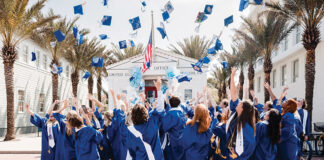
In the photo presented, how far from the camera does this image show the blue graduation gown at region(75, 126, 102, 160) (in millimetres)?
5191

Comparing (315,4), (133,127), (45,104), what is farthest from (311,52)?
(45,104)

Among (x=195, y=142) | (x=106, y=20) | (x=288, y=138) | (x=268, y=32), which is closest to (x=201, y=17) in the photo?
(x=106, y=20)

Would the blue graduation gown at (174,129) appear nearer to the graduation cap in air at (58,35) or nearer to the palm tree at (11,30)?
the graduation cap in air at (58,35)

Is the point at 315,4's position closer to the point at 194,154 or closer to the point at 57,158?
the point at 194,154

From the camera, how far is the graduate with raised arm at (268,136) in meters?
4.60

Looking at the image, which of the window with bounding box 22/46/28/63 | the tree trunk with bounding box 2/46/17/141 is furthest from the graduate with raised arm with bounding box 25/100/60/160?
the window with bounding box 22/46/28/63

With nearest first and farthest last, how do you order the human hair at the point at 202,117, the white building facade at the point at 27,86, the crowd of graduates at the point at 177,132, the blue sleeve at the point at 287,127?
the crowd of graduates at the point at 177,132
the human hair at the point at 202,117
the blue sleeve at the point at 287,127
the white building facade at the point at 27,86

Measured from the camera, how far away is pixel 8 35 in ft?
53.7

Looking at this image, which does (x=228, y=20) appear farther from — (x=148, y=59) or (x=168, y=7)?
(x=148, y=59)

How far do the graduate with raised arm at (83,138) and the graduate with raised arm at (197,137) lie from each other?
1.56 meters

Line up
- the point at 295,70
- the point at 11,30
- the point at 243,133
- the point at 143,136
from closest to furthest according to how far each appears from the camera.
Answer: the point at 243,133
the point at 143,136
the point at 11,30
the point at 295,70

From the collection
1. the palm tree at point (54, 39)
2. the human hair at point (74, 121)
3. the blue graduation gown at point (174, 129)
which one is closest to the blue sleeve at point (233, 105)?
the blue graduation gown at point (174, 129)

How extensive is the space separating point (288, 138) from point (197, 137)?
1.83 meters

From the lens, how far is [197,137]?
5.01m
